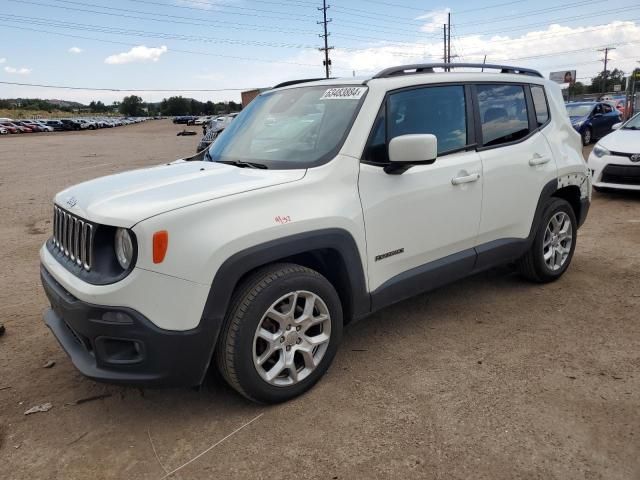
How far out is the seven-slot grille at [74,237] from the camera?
2699mm

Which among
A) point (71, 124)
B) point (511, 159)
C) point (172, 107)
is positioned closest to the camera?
point (511, 159)

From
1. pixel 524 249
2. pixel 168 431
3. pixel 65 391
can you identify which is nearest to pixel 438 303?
pixel 524 249

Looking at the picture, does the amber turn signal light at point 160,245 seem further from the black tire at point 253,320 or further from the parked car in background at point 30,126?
the parked car in background at point 30,126

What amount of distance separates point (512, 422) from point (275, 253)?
1.51m

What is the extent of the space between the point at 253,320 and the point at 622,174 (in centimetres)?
734

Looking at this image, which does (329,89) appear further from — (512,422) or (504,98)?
(512,422)

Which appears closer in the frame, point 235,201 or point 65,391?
point 235,201

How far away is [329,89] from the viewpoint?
3592 mm

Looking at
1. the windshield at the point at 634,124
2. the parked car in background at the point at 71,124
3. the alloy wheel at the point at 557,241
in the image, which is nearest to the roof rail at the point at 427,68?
the alloy wheel at the point at 557,241

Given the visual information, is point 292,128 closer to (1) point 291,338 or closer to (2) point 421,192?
(2) point 421,192

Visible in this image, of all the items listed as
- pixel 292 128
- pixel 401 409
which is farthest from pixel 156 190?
pixel 401 409

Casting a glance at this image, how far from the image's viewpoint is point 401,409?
290cm

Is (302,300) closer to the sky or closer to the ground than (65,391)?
closer to the sky

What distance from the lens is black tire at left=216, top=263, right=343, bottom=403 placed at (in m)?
2.68
